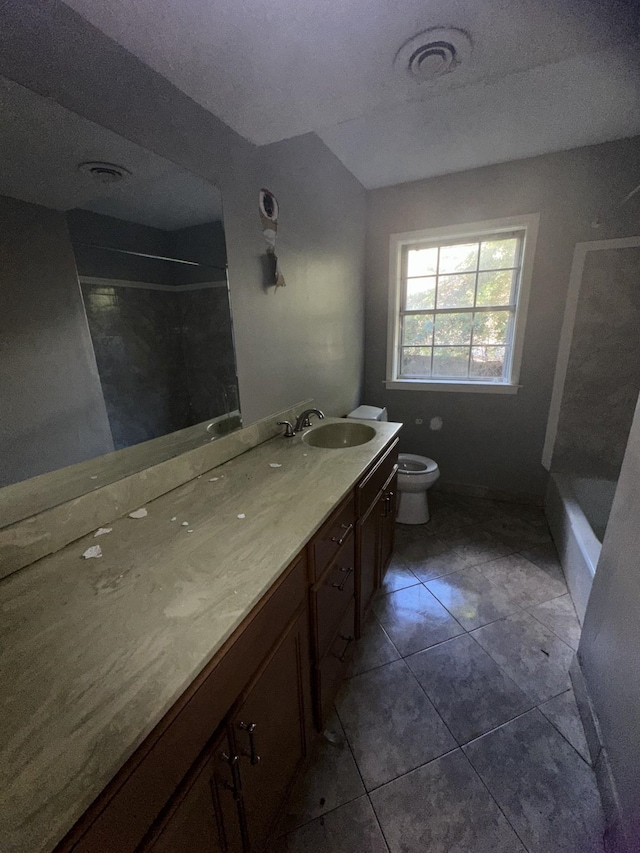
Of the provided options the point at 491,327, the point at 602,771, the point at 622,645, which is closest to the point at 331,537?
the point at 622,645

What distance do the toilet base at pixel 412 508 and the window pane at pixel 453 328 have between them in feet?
4.19

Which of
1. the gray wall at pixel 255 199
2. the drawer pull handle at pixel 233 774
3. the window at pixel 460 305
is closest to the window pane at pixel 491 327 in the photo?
the window at pixel 460 305

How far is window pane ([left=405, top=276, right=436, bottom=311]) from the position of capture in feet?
8.72

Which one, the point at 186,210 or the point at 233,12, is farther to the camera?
the point at 186,210

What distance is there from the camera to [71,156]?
81 cm

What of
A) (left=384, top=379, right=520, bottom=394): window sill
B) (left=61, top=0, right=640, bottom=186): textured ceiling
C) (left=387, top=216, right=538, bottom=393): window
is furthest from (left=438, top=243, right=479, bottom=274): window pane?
(left=61, top=0, right=640, bottom=186): textured ceiling

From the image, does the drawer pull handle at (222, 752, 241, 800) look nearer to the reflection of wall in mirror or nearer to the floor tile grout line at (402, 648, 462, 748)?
the reflection of wall in mirror

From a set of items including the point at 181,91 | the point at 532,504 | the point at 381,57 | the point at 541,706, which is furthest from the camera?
the point at 532,504

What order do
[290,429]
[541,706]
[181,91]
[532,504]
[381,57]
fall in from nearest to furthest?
[381,57] < [181,91] < [541,706] < [290,429] < [532,504]

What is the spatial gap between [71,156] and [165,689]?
3.87ft

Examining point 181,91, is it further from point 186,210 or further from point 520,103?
point 520,103

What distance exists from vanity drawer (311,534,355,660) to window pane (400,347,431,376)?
197 cm

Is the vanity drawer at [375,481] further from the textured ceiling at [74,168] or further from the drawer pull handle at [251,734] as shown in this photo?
the textured ceiling at [74,168]

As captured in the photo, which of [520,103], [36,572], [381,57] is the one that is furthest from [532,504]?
[36,572]
